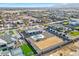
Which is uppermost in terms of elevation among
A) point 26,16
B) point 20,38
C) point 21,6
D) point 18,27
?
point 21,6

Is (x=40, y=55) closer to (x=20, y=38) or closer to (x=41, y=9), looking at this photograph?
(x=20, y=38)

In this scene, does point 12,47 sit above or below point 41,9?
below

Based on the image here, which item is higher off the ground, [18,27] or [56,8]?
[56,8]

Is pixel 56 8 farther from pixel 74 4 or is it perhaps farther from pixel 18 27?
pixel 18 27

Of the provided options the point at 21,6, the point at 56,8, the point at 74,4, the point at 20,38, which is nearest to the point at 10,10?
the point at 21,6

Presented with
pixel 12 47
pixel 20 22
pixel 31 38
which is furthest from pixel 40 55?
pixel 20 22

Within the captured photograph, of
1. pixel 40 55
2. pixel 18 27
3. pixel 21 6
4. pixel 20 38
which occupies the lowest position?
pixel 40 55

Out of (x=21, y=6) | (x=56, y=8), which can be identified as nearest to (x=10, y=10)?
(x=21, y=6)
